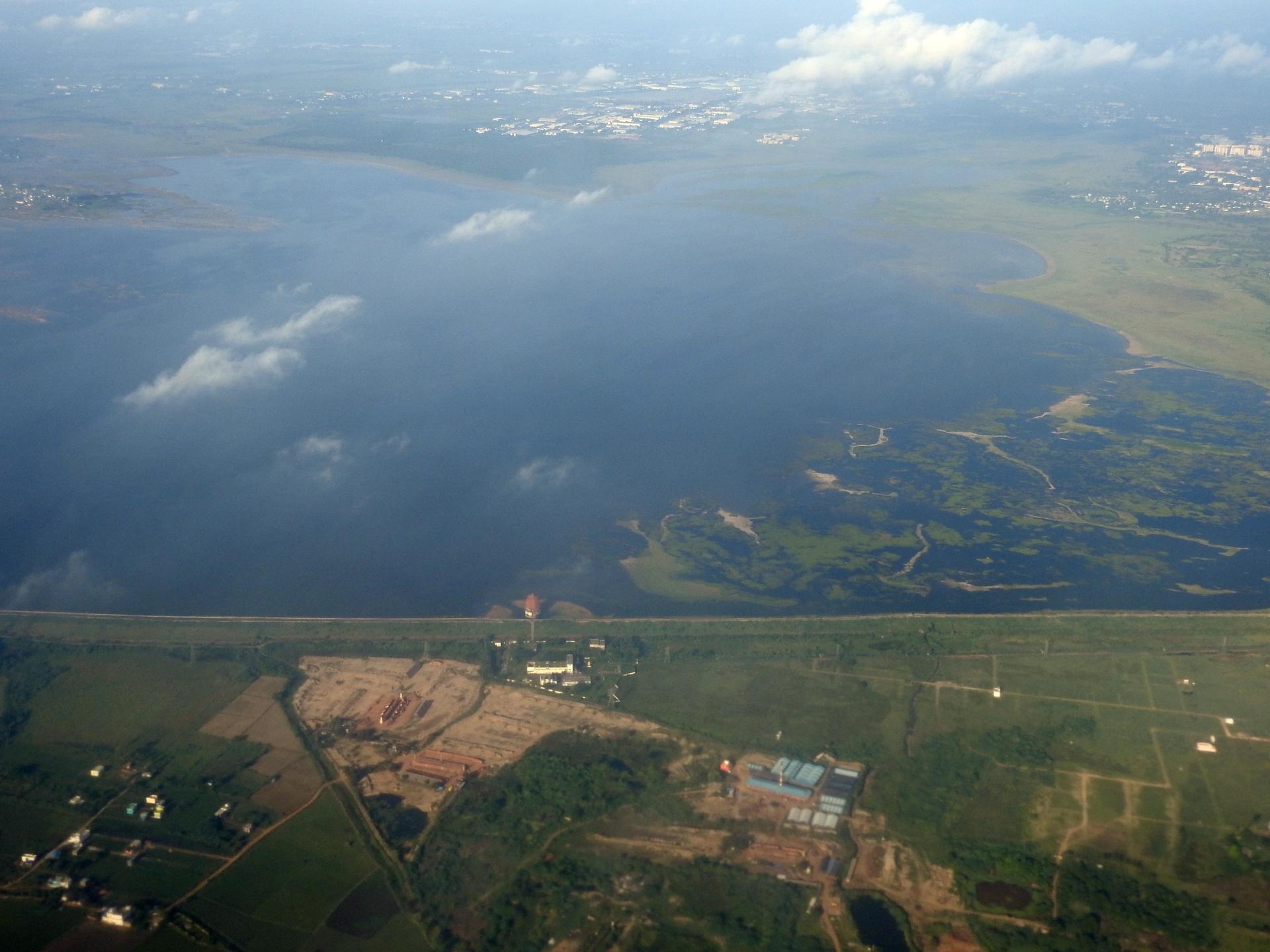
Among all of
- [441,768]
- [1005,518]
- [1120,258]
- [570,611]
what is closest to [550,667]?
[570,611]

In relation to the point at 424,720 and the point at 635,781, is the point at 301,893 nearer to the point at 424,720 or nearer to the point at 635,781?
the point at 424,720

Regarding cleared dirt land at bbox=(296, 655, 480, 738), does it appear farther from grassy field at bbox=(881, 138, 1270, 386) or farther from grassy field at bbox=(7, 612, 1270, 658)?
grassy field at bbox=(881, 138, 1270, 386)

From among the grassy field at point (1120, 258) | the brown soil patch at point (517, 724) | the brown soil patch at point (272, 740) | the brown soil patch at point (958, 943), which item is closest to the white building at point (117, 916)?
the brown soil patch at point (272, 740)

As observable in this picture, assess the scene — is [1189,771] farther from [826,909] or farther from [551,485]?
[551,485]

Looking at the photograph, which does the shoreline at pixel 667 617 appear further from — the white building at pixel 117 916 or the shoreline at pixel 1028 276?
the shoreline at pixel 1028 276

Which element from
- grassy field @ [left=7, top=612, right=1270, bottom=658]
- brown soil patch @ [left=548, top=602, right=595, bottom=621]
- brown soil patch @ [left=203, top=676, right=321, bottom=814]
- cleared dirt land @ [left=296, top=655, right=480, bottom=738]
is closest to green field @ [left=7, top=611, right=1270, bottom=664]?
grassy field @ [left=7, top=612, right=1270, bottom=658]
